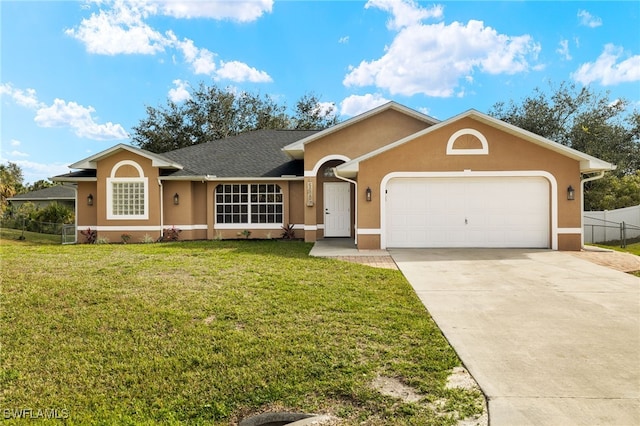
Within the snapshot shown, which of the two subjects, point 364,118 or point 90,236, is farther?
point 90,236

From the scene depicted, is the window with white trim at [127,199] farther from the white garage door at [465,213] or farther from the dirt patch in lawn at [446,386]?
the dirt patch in lawn at [446,386]

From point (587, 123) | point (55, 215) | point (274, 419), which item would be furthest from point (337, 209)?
point (587, 123)

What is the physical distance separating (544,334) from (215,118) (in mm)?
34848

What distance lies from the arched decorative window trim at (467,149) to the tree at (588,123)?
19.7 m

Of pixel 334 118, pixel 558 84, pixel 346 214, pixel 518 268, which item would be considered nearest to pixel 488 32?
pixel 346 214

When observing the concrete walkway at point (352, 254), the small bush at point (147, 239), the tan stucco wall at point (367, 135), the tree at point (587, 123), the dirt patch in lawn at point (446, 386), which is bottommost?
the dirt patch in lawn at point (446, 386)

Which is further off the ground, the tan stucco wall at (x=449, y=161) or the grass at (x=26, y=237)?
the tan stucco wall at (x=449, y=161)

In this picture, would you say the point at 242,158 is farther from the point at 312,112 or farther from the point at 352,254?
the point at 312,112

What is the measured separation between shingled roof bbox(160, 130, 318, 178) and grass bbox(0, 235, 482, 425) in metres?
8.57

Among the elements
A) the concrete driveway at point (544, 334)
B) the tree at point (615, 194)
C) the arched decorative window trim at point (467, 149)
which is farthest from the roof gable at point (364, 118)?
the tree at point (615, 194)

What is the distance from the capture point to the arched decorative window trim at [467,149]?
12188 millimetres

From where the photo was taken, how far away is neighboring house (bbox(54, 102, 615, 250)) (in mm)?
12117

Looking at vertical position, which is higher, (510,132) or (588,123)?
(588,123)

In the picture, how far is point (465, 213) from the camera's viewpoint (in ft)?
40.8
